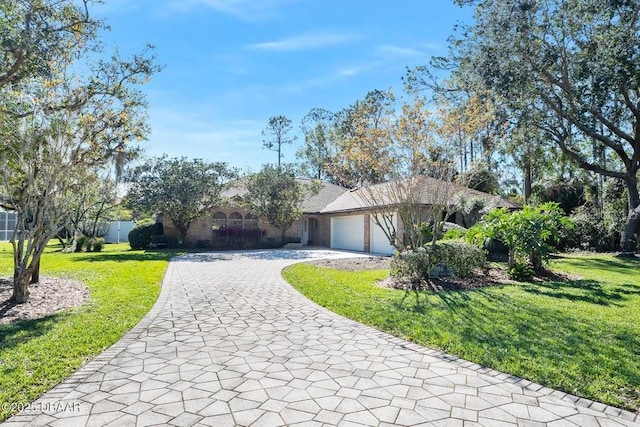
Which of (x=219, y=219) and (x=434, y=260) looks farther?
(x=219, y=219)

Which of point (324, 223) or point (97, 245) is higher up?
point (324, 223)

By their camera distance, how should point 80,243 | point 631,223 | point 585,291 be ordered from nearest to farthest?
point 585,291 < point 631,223 < point 80,243

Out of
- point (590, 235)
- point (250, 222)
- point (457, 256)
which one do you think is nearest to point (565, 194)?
point (590, 235)

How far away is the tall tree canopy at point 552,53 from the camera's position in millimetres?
13430

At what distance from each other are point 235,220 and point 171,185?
621 cm

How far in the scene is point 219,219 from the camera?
27.8 m

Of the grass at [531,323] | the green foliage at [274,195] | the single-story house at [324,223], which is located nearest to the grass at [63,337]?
the grass at [531,323]

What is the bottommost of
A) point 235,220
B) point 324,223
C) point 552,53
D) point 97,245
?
point 97,245

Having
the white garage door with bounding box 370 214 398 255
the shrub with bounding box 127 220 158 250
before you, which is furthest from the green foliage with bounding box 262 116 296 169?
the white garage door with bounding box 370 214 398 255

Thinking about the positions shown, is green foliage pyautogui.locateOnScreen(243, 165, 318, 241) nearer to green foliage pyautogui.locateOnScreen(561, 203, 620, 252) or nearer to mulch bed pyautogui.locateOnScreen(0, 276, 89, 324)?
mulch bed pyautogui.locateOnScreen(0, 276, 89, 324)

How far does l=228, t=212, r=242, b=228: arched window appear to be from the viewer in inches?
1107

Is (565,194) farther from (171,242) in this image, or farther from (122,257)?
(122,257)

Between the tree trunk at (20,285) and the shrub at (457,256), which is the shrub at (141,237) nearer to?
the tree trunk at (20,285)

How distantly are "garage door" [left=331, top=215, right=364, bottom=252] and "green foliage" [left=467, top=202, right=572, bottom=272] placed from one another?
12404mm
